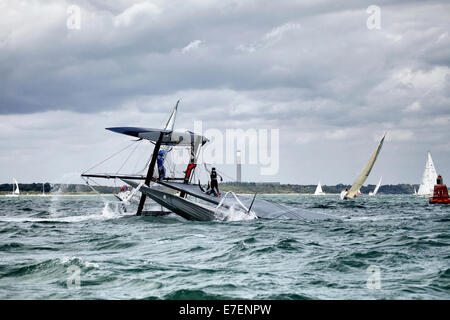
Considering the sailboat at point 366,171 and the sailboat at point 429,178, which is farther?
the sailboat at point 429,178

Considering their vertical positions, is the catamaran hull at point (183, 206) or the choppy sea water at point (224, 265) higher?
the catamaran hull at point (183, 206)

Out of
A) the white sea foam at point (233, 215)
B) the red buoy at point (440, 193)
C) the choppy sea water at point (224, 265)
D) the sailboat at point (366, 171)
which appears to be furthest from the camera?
the sailboat at point (366, 171)

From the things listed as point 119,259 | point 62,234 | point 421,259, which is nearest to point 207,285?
point 119,259

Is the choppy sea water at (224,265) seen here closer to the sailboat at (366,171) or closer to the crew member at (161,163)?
the crew member at (161,163)

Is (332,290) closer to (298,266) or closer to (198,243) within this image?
(298,266)

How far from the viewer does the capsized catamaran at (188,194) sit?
31047mm

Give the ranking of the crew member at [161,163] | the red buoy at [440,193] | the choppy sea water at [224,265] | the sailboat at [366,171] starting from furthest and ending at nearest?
the sailboat at [366,171] → the red buoy at [440,193] → the crew member at [161,163] → the choppy sea water at [224,265]

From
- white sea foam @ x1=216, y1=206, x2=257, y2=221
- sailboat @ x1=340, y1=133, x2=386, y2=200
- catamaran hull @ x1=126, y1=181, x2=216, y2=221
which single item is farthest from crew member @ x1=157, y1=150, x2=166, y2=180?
sailboat @ x1=340, y1=133, x2=386, y2=200

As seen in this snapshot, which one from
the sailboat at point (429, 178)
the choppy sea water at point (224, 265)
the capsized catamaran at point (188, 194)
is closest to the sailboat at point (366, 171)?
the sailboat at point (429, 178)

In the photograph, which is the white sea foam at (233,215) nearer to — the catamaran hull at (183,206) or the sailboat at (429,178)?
the catamaran hull at (183,206)

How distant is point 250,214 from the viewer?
32906 mm

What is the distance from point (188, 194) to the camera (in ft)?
115

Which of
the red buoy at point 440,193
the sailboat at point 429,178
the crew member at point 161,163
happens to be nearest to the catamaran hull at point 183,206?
the crew member at point 161,163
